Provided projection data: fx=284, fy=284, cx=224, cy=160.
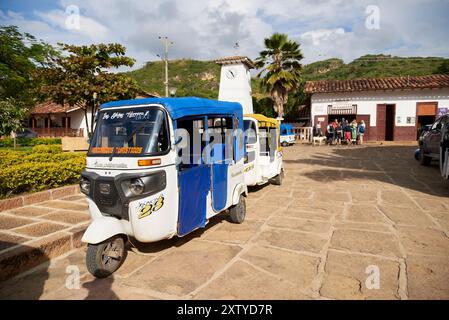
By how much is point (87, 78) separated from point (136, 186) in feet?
43.4

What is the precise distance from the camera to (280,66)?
2289cm

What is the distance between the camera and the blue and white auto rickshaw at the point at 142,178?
3471 millimetres

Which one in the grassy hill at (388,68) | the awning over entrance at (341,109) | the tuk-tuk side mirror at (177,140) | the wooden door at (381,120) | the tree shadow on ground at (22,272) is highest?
the grassy hill at (388,68)

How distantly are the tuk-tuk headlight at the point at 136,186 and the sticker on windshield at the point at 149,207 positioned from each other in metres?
0.16

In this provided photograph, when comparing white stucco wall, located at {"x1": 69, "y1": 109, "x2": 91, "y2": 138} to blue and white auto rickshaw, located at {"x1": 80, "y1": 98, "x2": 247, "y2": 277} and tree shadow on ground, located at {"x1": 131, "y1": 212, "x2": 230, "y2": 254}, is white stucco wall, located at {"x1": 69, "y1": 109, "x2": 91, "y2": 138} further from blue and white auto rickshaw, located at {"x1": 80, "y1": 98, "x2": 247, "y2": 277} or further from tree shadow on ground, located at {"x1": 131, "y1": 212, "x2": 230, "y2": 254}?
blue and white auto rickshaw, located at {"x1": 80, "y1": 98, "x2": 247, "y2": 277}

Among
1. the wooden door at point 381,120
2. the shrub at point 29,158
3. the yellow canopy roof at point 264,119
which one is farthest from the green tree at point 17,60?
the wooden door at point 381,120

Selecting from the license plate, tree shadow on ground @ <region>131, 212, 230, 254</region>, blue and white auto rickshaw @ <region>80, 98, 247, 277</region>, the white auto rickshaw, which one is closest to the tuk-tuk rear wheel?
the white auto rickshaw

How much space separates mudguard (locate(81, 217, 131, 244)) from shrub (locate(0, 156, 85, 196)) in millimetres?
3663

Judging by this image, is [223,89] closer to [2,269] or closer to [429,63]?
[2,269]

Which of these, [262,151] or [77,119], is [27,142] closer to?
[77,119]

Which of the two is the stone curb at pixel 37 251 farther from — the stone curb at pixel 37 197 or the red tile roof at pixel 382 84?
the red tile roof at pixel 382 84

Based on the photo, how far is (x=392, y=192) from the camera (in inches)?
290

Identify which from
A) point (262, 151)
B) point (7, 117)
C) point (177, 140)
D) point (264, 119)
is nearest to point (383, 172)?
point (262, 151)

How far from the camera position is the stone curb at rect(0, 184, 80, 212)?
220 inches
